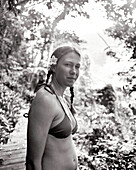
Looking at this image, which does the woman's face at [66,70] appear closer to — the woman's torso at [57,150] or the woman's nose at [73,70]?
the woman's nose at [73,70]

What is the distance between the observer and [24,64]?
1680 centimetres

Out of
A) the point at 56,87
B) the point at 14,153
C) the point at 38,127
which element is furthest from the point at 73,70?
the point at 14,153

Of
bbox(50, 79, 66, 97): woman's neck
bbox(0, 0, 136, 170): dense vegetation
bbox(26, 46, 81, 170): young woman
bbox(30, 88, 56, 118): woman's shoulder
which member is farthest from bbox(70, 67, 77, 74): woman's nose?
bbox(0, 0, 136, 170): dense vegetation

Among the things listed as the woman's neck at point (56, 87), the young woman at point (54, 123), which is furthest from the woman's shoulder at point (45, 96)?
the woman's neck at point (56, 87)

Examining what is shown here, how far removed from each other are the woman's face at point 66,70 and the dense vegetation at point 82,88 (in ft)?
7.75

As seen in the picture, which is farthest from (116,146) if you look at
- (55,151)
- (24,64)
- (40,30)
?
(24,64)

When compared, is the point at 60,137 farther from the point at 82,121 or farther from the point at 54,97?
the point at 82,121

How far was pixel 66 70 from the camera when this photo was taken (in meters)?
1.60

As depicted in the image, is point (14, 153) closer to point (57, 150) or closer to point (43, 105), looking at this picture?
point (57, 150)

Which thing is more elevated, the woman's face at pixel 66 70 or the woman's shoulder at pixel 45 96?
the woman's face at pixel 66 70

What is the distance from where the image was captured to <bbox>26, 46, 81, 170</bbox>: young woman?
4.60 ft

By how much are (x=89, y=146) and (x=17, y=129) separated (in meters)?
2.16

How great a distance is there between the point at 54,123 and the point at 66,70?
1.19 ft

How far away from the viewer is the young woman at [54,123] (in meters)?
1.40
